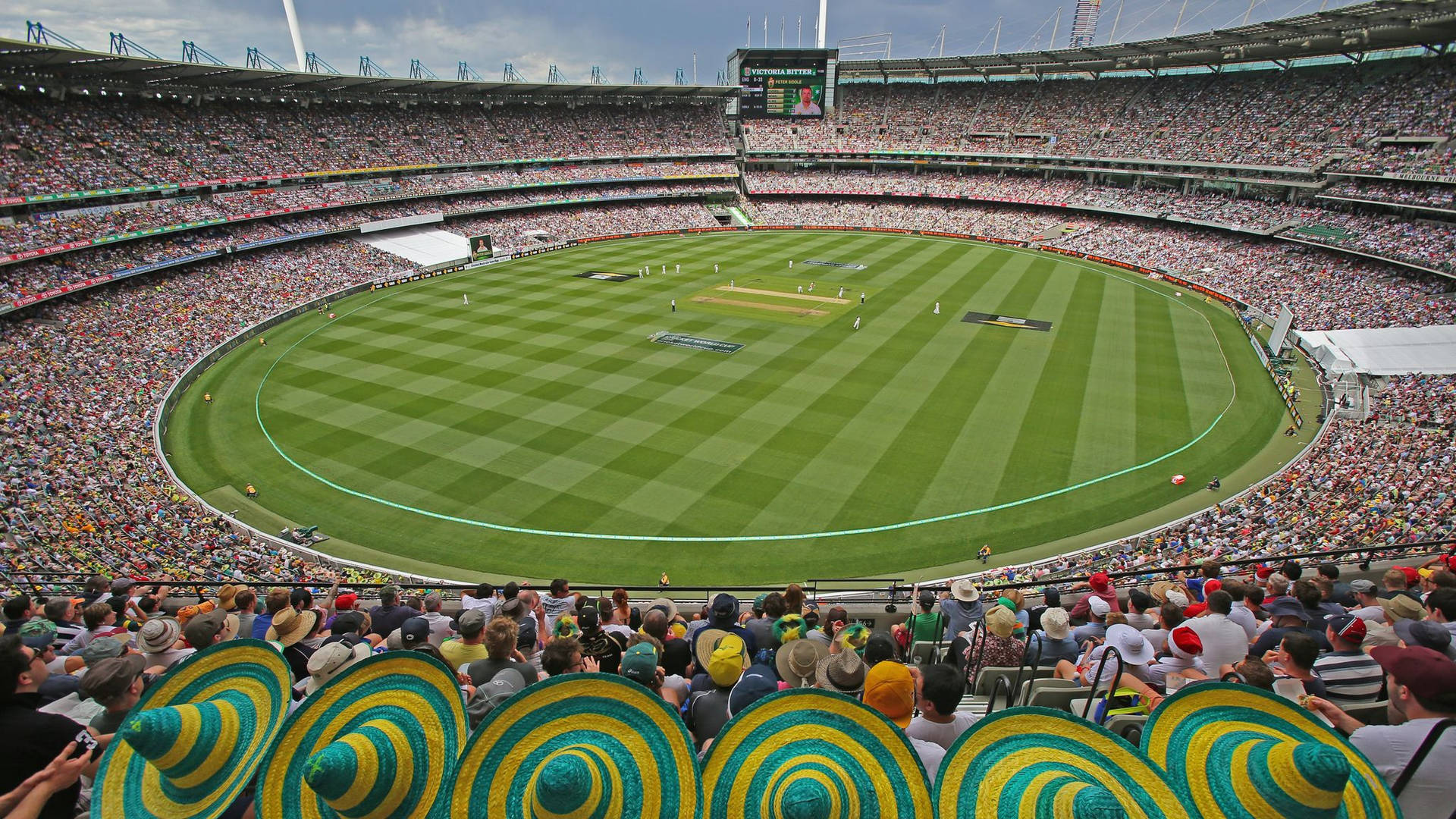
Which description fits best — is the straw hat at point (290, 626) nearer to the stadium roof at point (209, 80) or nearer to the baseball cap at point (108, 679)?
the baseball cap at point (108, 679)

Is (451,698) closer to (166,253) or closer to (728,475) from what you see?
(728,475)

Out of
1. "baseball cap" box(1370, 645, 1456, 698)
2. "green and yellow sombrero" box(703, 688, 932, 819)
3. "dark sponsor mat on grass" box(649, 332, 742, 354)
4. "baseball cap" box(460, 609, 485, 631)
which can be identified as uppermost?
"baseball cap" box(1370, 645, 1456, 698)

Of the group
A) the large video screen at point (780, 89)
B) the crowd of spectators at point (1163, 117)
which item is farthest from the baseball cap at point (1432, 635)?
the large video screen at point (780, 89)

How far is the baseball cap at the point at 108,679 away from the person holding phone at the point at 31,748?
0.36m

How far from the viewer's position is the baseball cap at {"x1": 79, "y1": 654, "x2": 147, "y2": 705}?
454 centimetres

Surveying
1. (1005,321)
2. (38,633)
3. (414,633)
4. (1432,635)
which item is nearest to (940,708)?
(1432,635)

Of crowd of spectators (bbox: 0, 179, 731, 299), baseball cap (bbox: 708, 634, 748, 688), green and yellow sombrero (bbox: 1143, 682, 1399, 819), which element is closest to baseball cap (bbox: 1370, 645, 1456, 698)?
green and yellow sombrero (bbox: 1143, 682, 1399, 819)

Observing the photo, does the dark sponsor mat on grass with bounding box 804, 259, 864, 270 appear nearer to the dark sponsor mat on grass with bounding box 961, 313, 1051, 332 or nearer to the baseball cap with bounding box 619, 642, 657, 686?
the dark sponsor mat on grass with bounding box 961, 313, 1051, 332

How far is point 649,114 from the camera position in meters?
89.4

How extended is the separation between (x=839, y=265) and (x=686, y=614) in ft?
163

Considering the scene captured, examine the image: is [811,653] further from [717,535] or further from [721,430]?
[721,430]

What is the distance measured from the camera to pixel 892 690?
15.0 ft

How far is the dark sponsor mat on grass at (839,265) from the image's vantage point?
5741cm

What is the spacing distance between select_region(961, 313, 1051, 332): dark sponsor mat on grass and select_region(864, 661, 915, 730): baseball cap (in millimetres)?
39921
